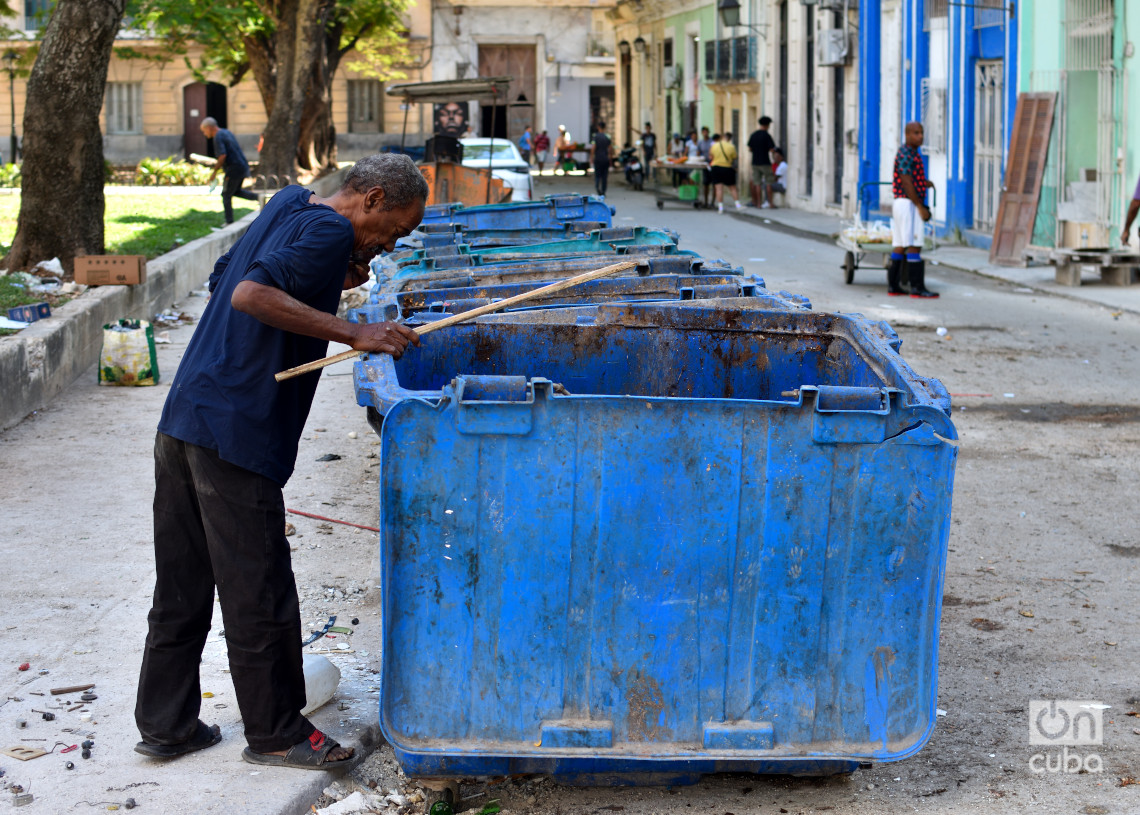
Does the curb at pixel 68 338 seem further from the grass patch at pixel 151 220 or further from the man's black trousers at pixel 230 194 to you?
the man's black trousers at pixel 230 194

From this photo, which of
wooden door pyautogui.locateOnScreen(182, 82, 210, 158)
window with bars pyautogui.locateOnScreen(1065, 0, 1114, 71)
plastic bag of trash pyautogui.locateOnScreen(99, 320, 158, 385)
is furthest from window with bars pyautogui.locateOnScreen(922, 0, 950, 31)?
wooden door pyautogui.locateOnScreen(182, 82, 210, 158)

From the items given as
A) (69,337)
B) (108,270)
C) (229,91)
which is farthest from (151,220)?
(229,91)

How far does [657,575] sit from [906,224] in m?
10.7

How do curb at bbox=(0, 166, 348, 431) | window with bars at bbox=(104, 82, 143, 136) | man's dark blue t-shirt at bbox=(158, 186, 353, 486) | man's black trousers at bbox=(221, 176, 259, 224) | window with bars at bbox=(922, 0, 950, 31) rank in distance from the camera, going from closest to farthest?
man's dark blue t-shirt at bbox=(158, 186, 353, 486), curb at bbox=(0, 166, 348, 431), man's black trousers at bbox=(221, 176, 259, 224), window with bars at bbox=(922, 0, 950, 31), window with bars at bbox=(104, 82, 143, 136)

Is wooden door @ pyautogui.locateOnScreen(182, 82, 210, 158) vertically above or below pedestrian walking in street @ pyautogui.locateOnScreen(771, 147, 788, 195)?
above

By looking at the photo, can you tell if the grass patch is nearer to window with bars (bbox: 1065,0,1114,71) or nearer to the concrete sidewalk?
the concrete sidewalk

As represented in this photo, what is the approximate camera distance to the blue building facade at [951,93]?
17875mm

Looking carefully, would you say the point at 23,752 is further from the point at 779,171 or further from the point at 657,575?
the point at 779,171

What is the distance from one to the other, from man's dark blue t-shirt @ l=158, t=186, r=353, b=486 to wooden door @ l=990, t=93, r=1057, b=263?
13958mm

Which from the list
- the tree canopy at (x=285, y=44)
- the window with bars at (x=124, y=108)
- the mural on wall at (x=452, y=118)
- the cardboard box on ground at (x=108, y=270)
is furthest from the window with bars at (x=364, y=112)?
the cardboard box on ground at (x=108, y=270)

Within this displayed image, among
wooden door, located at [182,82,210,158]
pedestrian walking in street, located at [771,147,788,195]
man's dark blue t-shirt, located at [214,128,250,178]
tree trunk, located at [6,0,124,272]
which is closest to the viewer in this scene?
tree trunk, located at [6,0,124,272]

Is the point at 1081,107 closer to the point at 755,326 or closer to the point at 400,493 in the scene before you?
the point at 755,326

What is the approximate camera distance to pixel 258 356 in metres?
3.28

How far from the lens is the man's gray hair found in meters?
3.42
